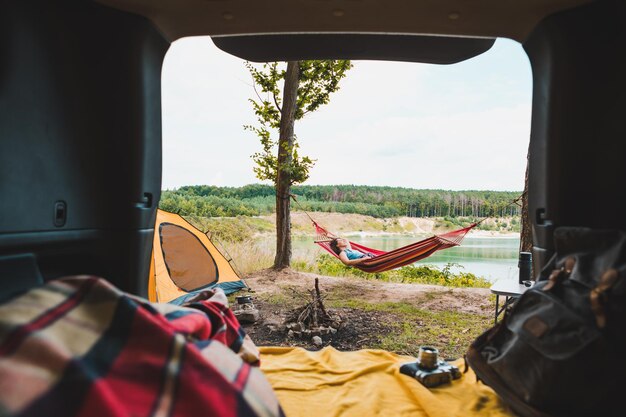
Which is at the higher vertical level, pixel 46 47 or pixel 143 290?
pixel 46 47

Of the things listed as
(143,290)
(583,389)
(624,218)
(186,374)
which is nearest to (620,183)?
(624,218)

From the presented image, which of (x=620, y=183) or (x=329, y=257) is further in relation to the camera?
(x=329, y=257)

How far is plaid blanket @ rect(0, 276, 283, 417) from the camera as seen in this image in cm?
51

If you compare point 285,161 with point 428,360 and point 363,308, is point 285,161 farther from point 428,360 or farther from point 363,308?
point 428,360

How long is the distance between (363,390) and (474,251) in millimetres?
7147

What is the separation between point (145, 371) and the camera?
601mm

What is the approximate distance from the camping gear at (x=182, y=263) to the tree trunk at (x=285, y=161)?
3.68ft

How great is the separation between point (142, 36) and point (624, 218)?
5.19 feet

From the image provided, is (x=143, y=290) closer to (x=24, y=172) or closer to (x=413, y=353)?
(x=24, y=172)

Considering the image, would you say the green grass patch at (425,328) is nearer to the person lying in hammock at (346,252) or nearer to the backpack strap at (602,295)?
the person lying in hammock at (346,252)

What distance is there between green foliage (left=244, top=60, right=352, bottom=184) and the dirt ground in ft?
4.70

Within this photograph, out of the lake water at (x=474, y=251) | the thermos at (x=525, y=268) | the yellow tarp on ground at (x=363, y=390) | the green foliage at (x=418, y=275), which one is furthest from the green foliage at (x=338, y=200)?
the yellow tarp on ground at (x=363, y=390)

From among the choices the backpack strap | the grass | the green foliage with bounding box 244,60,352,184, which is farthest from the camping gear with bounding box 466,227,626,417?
the green foliage with bounding box 244,60,352,184

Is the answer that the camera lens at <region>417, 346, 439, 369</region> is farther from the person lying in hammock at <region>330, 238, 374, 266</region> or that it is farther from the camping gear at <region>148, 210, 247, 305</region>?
the person lying in hammock at <region>330, 238, 374, 266</region>
